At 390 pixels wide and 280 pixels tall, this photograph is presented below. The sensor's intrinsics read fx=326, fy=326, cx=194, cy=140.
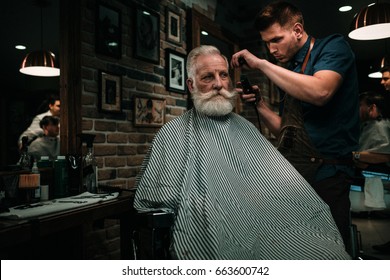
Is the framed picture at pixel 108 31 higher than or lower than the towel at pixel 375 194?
higher

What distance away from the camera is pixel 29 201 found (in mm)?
1533

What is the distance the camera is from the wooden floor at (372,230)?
3.21 meters

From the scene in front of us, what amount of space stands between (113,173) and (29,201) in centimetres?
80

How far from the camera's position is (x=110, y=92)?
2.23m

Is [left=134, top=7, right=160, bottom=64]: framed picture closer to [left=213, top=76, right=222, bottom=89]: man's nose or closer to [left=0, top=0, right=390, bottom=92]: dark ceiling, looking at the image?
[left=0, top=0, right=390, bottom=92]: dark ceiling

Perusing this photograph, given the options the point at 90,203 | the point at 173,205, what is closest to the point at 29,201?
the point at 90,203

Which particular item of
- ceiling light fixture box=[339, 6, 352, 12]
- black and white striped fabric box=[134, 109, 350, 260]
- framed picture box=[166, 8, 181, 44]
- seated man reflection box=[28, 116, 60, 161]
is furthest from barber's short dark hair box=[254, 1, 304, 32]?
ceiling light fixture box=[339, 6, 352, 12]

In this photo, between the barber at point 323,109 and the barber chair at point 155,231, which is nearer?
the barber chair at point 155,231

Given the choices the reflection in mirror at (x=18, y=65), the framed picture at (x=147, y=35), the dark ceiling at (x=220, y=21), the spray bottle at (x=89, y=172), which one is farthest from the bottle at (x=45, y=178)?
the reflection in mirror at (x=18, y=65)

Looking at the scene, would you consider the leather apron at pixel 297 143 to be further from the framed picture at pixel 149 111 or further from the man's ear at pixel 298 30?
the framed picture at pixel 149 111

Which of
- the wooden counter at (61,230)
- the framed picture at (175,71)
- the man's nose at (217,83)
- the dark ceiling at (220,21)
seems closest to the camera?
the wooden counter at (61,230)

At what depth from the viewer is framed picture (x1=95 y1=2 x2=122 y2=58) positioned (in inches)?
85.0

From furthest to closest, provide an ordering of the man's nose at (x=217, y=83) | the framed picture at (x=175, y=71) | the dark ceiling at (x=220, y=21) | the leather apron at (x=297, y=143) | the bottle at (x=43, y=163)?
the dark ceiling at (x=220, y=21), the framed picture at (x=175, y=71), the bottle at (x=43, y=163), the man's nose at (x=217, y=83), the leather apron at (x=297, y=143)

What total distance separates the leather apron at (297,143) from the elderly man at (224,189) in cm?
9
